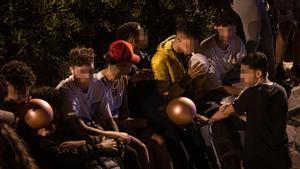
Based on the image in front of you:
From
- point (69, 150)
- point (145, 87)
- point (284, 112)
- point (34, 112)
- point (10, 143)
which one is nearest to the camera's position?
point (10, 143)

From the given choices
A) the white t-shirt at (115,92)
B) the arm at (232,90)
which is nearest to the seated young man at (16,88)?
the white t-shirt at (115,92)

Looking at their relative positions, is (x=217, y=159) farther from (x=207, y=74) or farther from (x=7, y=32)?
(x=7, y=32)

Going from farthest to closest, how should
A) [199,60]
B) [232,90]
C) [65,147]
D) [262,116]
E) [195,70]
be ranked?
[232,90], [199,60], [195,70], [262,116], [65,147]

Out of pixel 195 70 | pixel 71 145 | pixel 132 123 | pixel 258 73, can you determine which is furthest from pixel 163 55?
pixel 71 145

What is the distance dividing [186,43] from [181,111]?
3.22 feet

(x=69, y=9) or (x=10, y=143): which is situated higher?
(x=69, y=9)

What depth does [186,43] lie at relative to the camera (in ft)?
20.7

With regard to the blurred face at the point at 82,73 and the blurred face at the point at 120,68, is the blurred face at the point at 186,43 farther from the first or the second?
the blurred face at the point at 82,73

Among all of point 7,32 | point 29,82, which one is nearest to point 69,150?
point 29,82

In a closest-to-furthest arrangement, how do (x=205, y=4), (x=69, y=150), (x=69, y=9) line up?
(x=69, y=150), (x=69, y=9), (x=205, y=4)

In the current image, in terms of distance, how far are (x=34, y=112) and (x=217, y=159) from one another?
243 centimetres

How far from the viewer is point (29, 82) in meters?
4.81

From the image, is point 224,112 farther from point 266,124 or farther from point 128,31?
point 128,31

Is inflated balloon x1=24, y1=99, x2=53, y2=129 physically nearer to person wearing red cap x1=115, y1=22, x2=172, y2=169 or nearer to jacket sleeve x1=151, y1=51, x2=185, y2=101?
person wearing red cap x1=115, y1=22, x2=172, y2=169
